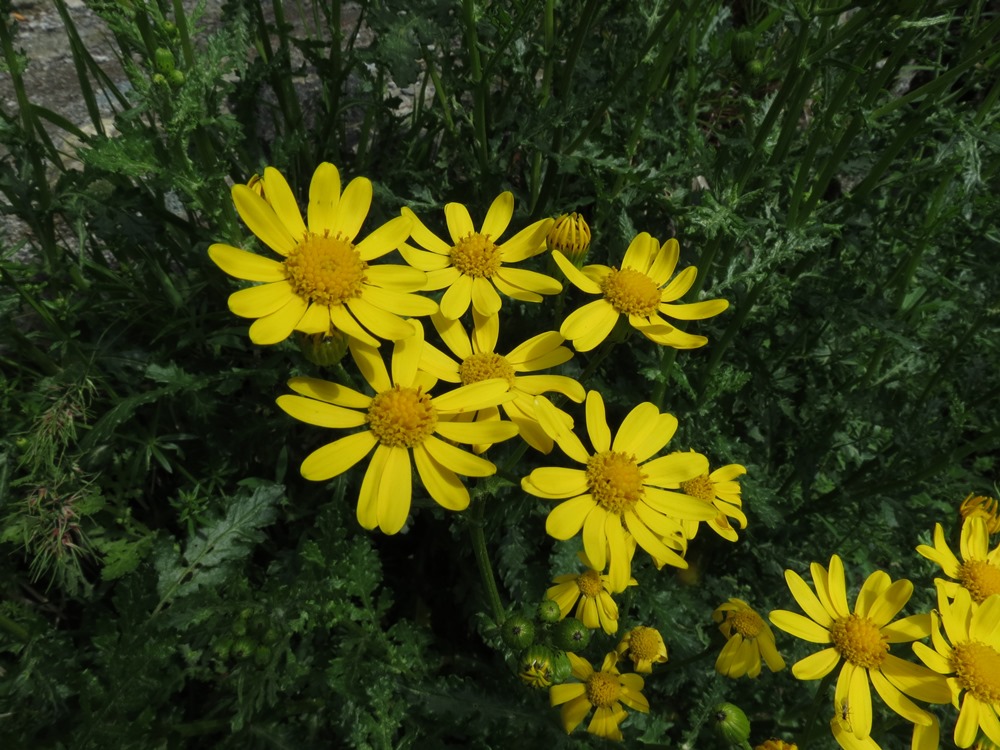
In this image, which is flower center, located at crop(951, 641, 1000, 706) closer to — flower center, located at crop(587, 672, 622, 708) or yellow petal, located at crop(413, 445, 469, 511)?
flower center, located at crop(587, 672, 622, 708)

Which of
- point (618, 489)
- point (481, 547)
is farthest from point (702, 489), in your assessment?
point (481, 547)

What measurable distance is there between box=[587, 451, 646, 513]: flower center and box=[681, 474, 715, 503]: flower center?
1.31 feet

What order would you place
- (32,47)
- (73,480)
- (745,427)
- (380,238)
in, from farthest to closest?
1. (32,47)
2. (745,427)
3. (73,480)
4. (380,238)

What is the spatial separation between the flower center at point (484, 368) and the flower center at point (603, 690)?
2.86 feet

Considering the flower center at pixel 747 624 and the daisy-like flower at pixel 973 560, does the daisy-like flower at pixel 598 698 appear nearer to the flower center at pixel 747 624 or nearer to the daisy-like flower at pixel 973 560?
the flower center at pixel 747 624

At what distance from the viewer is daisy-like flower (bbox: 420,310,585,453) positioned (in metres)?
1.67

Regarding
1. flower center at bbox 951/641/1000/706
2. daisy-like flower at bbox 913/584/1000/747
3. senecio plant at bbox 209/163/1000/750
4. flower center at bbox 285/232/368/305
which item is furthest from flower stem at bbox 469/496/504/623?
flower center at bbox 951/641/1000/706

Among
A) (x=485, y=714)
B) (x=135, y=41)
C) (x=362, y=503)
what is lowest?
(x=485, y=714)

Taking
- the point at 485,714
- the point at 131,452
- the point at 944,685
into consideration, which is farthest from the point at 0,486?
the point at 944,685

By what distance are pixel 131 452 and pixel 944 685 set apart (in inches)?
99.3

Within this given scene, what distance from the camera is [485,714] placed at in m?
2.02

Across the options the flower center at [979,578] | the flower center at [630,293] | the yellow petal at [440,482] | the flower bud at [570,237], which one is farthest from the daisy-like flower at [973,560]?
the yellow petal at [440,482]

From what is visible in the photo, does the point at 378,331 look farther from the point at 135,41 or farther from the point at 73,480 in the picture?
the point at 73,480

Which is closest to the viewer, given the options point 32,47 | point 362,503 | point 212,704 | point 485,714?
point 362,503
